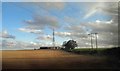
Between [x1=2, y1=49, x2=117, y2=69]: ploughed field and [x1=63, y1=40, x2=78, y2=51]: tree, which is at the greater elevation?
[x1=63, y1=40, x2=78, y2=51]: tree

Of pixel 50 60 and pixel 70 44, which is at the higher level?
pixel 70 44

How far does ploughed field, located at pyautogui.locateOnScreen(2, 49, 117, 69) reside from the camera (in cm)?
1119

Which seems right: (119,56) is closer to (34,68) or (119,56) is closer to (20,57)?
(34,68)

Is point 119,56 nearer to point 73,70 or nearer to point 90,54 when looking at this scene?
point 90,54

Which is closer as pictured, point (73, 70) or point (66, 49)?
point (73, 70)

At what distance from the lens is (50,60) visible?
1152 cm

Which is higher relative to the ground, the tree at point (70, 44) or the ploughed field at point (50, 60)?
the tree at point (70, 44)

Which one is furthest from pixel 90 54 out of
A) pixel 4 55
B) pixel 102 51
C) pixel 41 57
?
pixel 4 55

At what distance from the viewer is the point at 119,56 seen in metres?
11.3

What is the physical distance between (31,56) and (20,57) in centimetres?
69

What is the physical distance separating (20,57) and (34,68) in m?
A: 1.15

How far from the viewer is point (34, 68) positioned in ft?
36.7

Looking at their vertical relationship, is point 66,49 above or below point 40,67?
above

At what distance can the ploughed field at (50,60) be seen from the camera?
1119 centimetres
